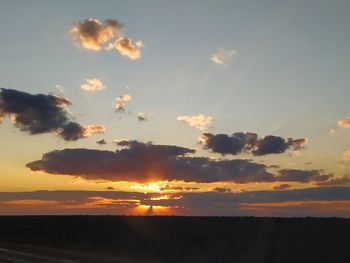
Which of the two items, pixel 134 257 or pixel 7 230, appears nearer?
pixel 134 257

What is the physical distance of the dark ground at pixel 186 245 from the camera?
39.1m

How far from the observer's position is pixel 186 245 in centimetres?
5128

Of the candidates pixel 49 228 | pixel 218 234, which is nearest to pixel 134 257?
pixel 218 234

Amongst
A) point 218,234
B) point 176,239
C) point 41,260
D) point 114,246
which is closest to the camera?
point 41,260

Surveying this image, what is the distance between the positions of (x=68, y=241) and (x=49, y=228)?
1924 cm

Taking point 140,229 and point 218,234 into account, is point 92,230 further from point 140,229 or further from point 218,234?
point 218,234

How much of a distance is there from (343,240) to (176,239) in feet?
57.3

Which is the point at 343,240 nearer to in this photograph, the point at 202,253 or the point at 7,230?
the point at 202,253

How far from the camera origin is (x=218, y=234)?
6062 centimetres

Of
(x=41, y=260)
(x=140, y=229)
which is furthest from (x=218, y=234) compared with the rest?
(x=41, y=260)

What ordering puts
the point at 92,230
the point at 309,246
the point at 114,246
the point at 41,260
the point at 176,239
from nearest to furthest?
the point at 41,260, the point at 309,246, the point at 114,246, the point at 176,239, the point at 92,230

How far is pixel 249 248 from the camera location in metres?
46.2

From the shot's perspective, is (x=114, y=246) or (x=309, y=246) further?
(x=114, y=246)

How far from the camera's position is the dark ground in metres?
39.1
